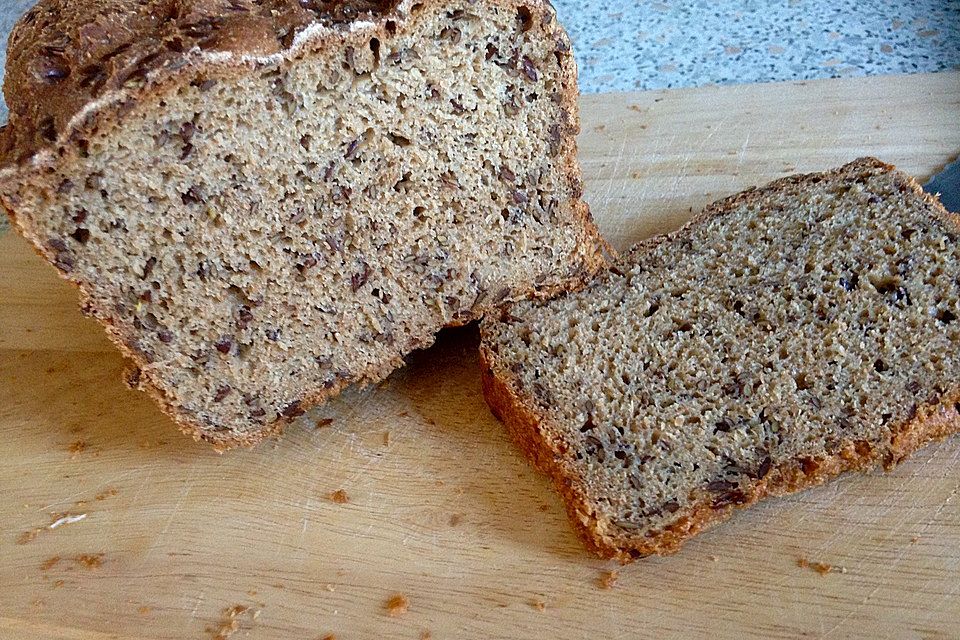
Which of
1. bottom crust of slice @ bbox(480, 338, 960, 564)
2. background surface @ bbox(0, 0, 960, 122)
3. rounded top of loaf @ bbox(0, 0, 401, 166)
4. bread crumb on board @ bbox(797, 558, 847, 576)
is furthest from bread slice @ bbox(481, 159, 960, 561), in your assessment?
background surface @ bbox(0, 0, 960, 122)

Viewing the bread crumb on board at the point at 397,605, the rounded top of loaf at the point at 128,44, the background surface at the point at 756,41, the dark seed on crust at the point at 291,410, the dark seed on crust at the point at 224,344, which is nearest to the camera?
the rounded top of loaf at the point at 128,44

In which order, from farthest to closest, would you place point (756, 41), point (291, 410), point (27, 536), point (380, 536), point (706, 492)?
point (756, 41)
point (291, 410)
point (27, 536)
point (380, 536)
point (706, 492)

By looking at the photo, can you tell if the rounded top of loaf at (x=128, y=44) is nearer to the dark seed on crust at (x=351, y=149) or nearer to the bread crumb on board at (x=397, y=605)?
the dark seed on crust at (x=351, y=149)

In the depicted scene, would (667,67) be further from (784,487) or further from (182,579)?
(182,579)

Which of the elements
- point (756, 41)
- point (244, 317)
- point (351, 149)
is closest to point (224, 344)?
point (244, 317)

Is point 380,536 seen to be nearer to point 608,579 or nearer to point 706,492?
point 608,579

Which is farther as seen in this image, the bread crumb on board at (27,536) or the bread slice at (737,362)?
the bread crumb on board at (27,536)

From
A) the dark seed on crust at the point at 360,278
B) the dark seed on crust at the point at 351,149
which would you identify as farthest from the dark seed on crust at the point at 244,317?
the dark seed on crust at the point at 351,149

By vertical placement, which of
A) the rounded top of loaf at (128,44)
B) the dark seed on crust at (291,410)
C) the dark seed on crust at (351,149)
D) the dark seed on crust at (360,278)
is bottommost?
the dark seed on crust at (291,410)
